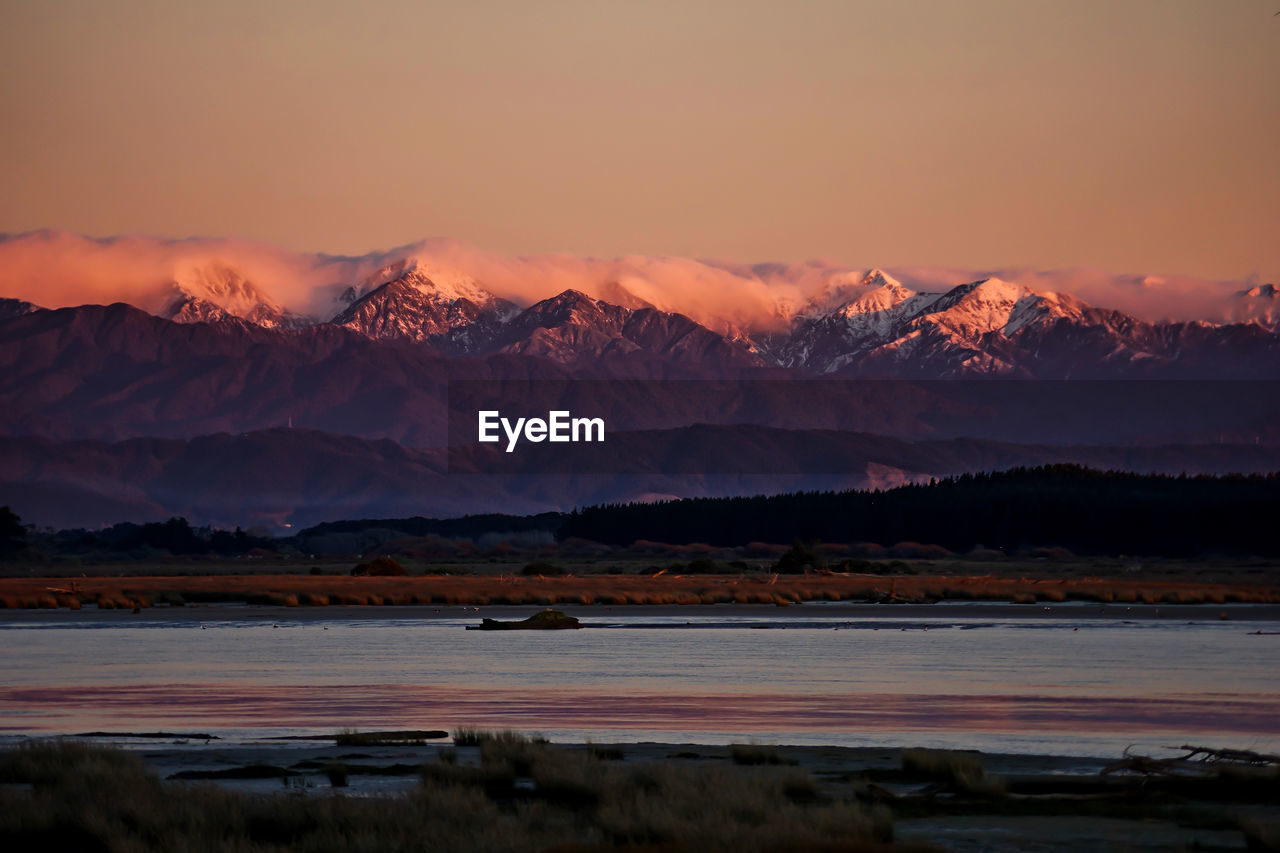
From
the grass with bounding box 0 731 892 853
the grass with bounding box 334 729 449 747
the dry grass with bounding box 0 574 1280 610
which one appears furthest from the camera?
→ the dry grass with bounding box 0 574 1280 610

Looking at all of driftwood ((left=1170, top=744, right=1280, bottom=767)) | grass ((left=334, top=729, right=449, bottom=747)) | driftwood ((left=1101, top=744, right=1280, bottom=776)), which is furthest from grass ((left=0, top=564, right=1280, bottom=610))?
driftwood ((left=1101, top=744, right=1280, bottom=776))

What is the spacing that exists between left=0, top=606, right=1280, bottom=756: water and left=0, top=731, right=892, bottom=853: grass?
6.62 meters

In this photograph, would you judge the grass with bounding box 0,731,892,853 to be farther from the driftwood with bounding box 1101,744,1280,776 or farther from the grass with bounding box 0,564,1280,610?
the grass with bounding box 0,564,1280,610

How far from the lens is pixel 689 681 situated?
41.2 meters

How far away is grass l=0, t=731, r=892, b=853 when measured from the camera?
18500 millimetres

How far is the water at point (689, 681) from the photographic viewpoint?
3116 centimetres

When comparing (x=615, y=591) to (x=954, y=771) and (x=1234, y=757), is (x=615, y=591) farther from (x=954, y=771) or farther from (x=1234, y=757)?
(x=954, y=771)

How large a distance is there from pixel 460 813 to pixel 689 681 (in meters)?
21.6

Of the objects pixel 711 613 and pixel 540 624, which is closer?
pixel 540 624

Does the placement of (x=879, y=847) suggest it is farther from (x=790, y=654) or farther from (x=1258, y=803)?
(x=790, y=654)

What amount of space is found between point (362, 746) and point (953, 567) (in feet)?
402

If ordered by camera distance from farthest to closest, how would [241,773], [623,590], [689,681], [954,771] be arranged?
[623,590] → [689,681] → [241,773] → [954,771]

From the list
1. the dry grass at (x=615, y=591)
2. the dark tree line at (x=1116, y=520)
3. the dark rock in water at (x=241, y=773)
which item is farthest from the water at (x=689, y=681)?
the dark tree line at (x=1116, y=520)

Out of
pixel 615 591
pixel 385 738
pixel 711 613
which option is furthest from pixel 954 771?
pixel 615 591
